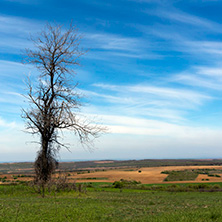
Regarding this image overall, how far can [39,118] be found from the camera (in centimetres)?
2748

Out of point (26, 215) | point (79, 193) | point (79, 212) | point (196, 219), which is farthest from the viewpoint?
point (79, 193)

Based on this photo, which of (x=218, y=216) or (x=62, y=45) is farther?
A: (x=62, y=45)

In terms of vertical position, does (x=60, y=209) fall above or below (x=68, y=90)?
below

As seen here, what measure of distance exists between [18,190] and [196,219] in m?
22.5

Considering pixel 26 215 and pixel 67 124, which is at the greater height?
pixel 67 124

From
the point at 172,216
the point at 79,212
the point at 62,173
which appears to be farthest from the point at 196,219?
the point at 62,173

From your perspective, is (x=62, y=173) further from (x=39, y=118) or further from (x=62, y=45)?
(x=62, y=45)

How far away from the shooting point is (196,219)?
40.7 ft

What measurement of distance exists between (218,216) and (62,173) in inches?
754

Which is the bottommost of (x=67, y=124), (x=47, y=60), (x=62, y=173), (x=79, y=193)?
(x=79, y=193)

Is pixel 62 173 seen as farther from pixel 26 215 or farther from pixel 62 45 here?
pixel 26 215

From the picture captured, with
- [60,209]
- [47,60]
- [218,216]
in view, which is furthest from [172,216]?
[47,60]

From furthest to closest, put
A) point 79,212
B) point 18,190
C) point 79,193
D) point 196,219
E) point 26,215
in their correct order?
point 18,190 < point 79,193 < point 79,212 < point 26,215 < point 196,219

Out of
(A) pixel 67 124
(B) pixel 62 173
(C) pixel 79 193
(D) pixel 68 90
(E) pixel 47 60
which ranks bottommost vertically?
(C) pixel 79 193
